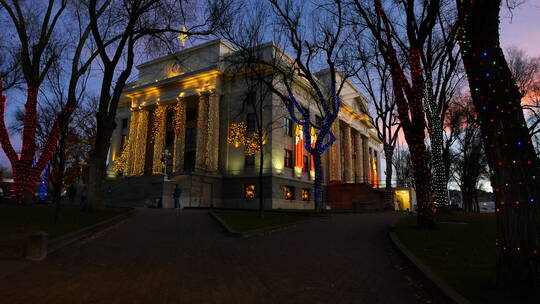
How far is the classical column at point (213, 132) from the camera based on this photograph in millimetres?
35406

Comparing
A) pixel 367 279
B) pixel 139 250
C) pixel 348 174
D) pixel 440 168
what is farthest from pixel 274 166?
pixel 367 279

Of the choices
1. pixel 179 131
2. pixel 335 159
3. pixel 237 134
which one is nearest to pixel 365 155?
pixel 335 159

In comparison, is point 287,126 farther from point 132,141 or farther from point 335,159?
point 132,141

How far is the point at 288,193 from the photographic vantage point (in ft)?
116

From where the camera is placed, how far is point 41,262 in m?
7.43

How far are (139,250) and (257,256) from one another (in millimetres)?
3169

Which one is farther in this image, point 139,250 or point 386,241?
point 386,241

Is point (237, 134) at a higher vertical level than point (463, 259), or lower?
higher

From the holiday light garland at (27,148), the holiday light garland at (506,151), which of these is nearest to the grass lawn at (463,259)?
the holiday light garland at (506,151)

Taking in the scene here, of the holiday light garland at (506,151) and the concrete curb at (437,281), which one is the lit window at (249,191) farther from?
the holiday light garland at (506,151)

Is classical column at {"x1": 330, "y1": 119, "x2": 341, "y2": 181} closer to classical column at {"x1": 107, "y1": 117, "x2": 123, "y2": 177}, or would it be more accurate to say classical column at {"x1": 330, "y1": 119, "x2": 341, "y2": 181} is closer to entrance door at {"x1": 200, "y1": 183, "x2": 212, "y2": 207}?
entrance door at {"x1": 200, "y1": 183, "x2": 212, "y2": 207}

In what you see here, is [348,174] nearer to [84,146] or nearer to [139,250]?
[84,146]

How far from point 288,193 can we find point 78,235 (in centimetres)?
2622

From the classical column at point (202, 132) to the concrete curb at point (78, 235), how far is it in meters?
20.4
